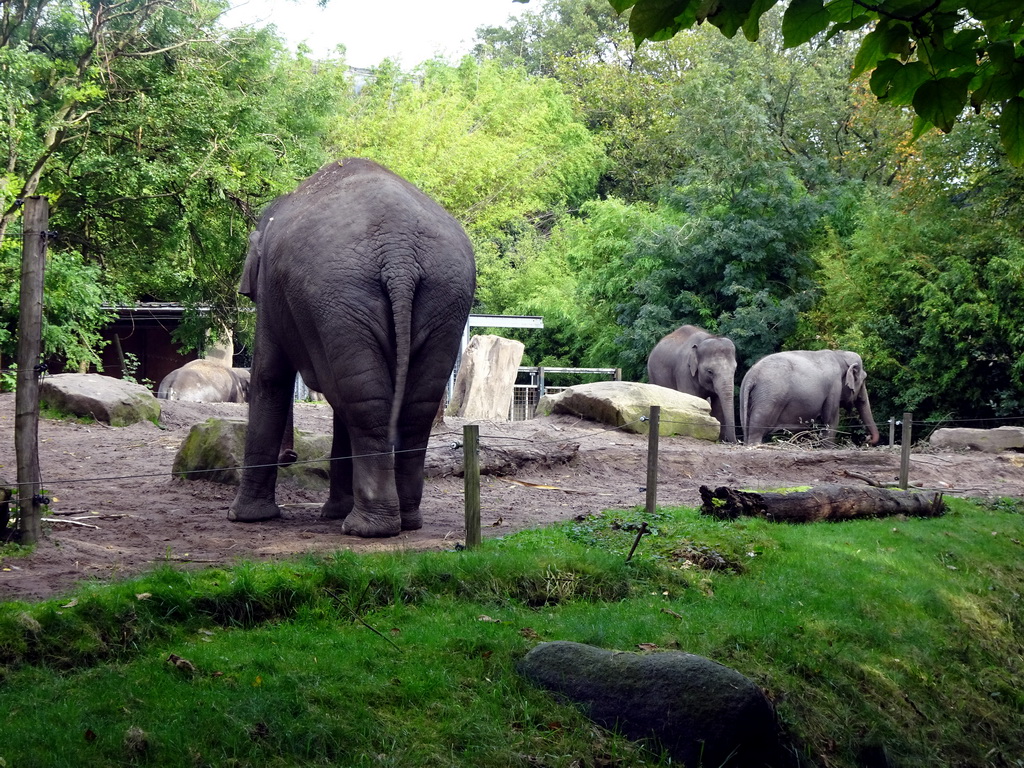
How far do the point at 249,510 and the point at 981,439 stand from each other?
46.8ft

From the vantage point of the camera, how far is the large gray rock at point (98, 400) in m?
15.8

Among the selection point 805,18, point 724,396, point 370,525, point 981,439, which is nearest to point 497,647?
point 370,525

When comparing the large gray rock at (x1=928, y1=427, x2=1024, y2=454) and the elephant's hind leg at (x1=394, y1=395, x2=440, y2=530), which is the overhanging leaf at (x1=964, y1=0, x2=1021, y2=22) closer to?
the elephant's hind leg at (x1=394, y1=395, x2=440, y2=530)

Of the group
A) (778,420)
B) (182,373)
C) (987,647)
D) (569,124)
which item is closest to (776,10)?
(569,124)

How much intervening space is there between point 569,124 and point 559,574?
35.7m

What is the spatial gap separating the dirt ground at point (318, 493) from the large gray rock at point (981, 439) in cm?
79

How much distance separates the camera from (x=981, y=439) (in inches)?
Answer: 742

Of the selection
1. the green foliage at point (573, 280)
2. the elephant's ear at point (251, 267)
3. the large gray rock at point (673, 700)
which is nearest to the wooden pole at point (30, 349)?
the elephant's ear at point (251, 267)

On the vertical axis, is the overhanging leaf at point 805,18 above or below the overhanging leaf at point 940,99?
above

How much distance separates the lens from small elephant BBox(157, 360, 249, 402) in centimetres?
2247

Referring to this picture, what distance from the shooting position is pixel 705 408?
64.3ft

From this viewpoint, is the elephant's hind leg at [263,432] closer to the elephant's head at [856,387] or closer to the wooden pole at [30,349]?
the wooden pole at [30,349]

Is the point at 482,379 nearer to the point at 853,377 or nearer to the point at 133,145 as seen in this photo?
the point at 853,377

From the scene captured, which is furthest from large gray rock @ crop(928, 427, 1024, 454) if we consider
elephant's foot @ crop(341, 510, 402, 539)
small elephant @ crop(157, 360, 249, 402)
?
small elephant @ crop(157, 360, 249, 402)
